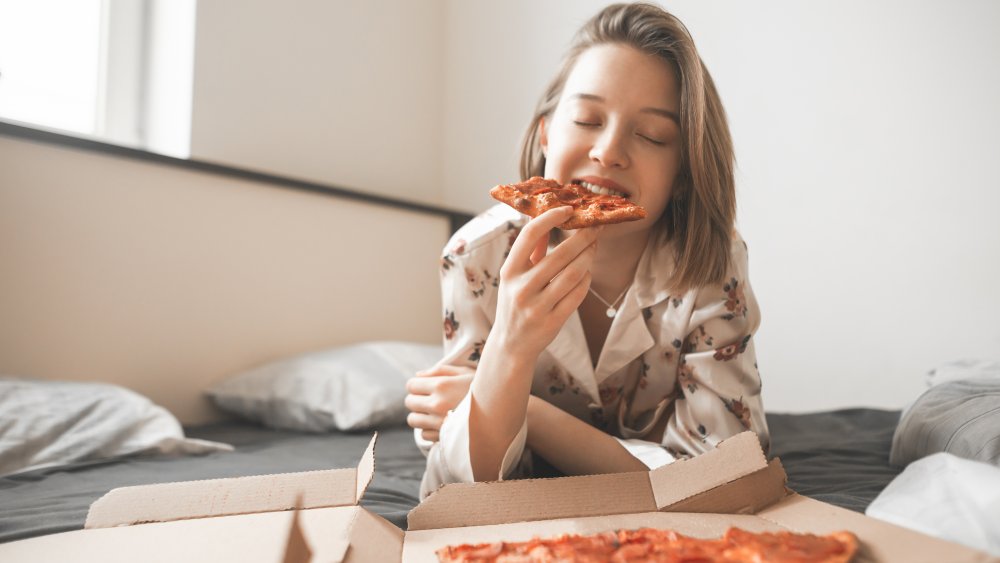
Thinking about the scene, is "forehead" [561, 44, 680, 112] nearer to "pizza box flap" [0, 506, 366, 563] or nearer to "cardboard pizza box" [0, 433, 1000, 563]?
"cardboard pizza box" [0, 433, 1000, 563]

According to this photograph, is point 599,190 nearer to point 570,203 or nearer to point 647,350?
point 570,203

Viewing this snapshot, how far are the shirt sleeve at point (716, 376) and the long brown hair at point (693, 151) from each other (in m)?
0.05

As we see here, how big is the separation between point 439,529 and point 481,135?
2520 millimetres

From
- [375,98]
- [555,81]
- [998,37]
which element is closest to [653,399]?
[555,81]

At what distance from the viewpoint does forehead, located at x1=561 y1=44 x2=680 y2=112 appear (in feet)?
3.66

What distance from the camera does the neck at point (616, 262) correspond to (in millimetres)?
1269

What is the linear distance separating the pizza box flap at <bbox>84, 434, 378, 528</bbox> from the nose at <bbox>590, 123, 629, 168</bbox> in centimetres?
56

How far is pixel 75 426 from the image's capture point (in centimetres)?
133

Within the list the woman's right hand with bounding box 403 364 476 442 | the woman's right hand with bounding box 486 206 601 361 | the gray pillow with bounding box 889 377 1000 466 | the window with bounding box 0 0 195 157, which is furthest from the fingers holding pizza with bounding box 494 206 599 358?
the window with bounding box 0 0 195 157

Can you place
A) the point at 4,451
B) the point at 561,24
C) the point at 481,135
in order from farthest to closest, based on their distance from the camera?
1. the point at 481,135
2. the point at 561,24
3. the point at 4,451

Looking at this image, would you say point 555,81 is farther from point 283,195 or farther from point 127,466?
point 283,195

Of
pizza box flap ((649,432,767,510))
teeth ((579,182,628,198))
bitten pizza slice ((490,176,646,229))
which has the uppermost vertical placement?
Result: teeth ((579,182,628,198))

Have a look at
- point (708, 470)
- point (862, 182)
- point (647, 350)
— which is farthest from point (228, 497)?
point (862, 182)

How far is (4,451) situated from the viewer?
3.85 ft
